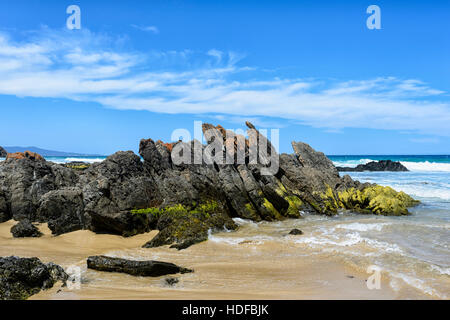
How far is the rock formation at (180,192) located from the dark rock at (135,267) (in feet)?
9.31

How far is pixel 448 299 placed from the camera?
591 cm

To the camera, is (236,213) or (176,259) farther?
(236,213)

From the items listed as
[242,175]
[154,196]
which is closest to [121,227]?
[154,196]

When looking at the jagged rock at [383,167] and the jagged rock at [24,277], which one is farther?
the jagged rock at [383,167]

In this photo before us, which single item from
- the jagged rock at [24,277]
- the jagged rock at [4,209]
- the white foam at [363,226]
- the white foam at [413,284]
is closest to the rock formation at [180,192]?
the jagged rock at [4,209]

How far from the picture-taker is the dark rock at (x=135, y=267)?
6.76 metres

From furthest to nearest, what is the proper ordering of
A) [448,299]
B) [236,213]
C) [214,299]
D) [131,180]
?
[236,213], [131,180], [448,299], [214,299]

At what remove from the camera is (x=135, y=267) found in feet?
22.4

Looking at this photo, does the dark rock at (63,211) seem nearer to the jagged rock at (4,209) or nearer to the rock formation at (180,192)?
the rock formation at (180,192)

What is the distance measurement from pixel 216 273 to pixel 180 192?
6939 mm

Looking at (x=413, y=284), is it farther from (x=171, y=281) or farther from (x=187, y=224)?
(x=187, y=224)

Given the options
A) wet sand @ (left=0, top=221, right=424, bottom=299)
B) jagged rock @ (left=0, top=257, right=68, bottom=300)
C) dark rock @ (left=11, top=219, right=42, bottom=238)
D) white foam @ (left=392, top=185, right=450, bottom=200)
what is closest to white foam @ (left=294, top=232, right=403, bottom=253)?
wet sand @ (left=0, top=221, right=424, bottom=299)
